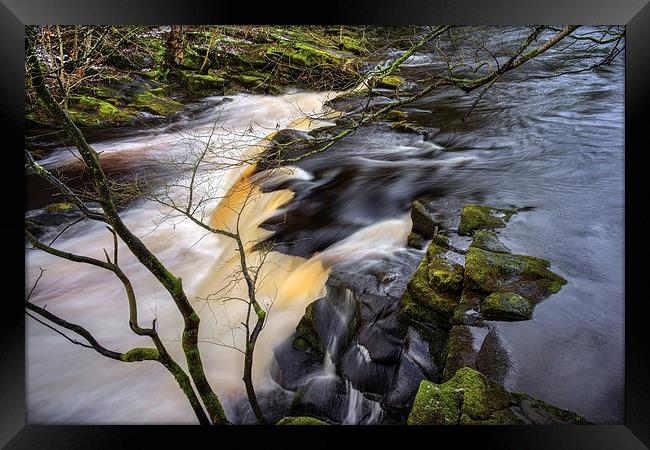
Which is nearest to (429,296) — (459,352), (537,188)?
(459,352)

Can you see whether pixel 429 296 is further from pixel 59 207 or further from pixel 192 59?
pixel 59 207

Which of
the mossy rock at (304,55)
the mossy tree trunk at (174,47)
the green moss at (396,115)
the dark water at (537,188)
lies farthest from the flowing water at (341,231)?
the mossy tree trunk at (174,47)

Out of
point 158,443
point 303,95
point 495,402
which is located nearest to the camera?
point 495,402

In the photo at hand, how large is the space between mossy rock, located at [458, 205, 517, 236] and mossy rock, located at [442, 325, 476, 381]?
65cm

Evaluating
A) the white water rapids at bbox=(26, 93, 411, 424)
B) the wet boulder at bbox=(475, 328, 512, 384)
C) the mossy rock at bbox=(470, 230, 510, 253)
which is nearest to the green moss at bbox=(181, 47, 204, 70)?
the white water rapids at bbox=(26, 93, 411, 424)

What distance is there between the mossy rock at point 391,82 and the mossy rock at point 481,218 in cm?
93

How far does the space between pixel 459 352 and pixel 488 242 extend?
2.35ft

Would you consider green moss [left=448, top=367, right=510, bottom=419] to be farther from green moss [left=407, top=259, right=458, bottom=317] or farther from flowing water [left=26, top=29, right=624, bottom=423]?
green moss [left=407, top=259, right=458, bottom=317]

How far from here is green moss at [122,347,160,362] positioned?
7.62 ft

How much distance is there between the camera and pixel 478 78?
2.56 metres

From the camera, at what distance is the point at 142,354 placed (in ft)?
7.66

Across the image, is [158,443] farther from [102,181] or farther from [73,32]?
[73,32]

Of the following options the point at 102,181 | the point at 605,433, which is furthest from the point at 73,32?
the point at 605,433
